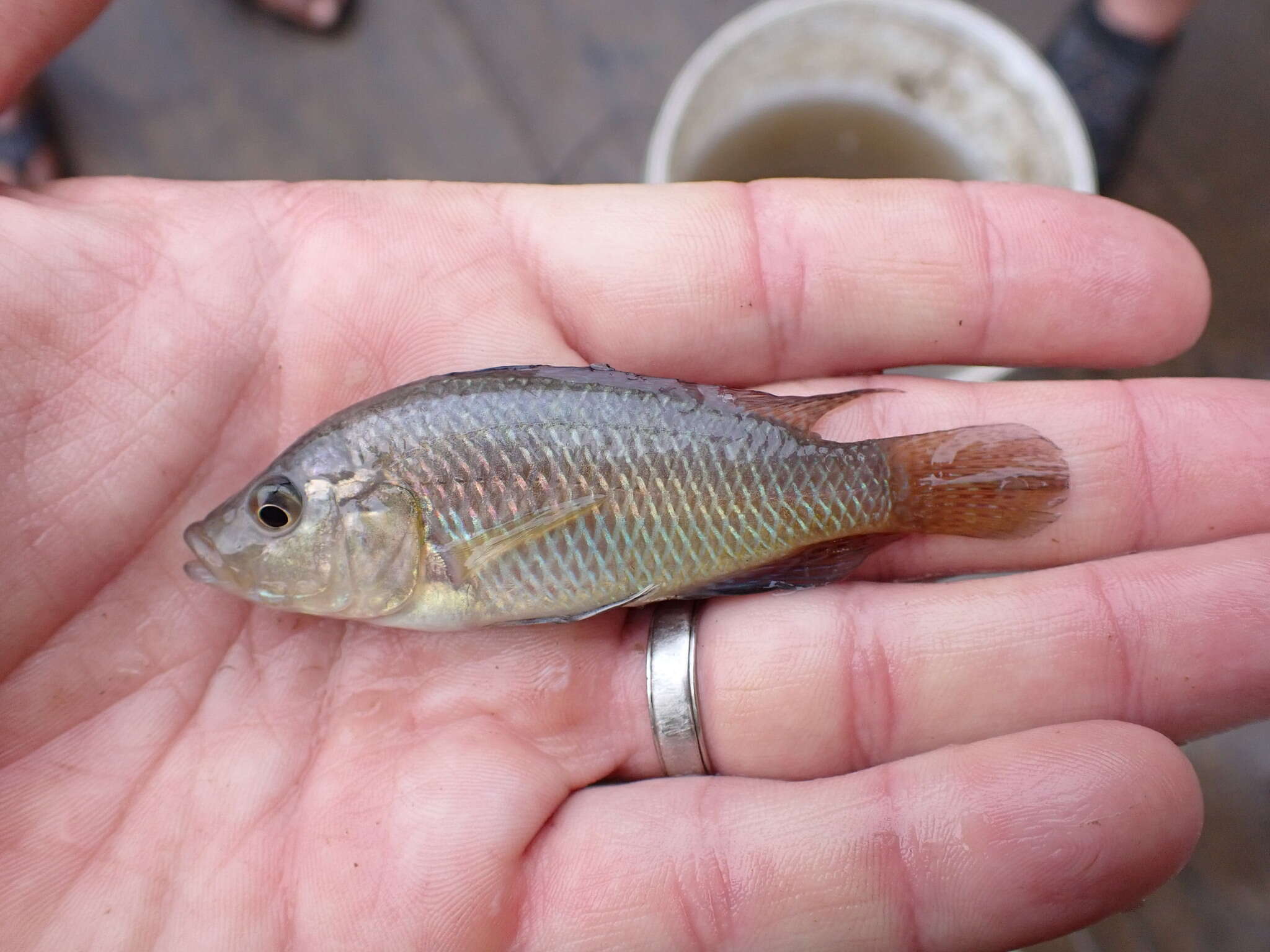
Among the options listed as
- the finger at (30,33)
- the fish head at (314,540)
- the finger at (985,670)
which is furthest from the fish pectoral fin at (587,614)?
the finger at (30,33)

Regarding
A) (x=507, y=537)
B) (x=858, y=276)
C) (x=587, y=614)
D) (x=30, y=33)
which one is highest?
(x=30, y=33)

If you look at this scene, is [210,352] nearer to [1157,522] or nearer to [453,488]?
[453,488]

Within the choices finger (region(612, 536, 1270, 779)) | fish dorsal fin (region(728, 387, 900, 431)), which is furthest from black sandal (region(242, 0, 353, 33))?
finger (region(612, 536, 1270, 779))

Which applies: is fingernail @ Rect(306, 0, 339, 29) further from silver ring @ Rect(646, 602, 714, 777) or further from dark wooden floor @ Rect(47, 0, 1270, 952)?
silver ring @ Rect(646, 602, 714, 777)

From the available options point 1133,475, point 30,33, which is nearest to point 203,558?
point 30,33

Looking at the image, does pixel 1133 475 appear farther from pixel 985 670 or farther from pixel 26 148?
pixel 26 148
